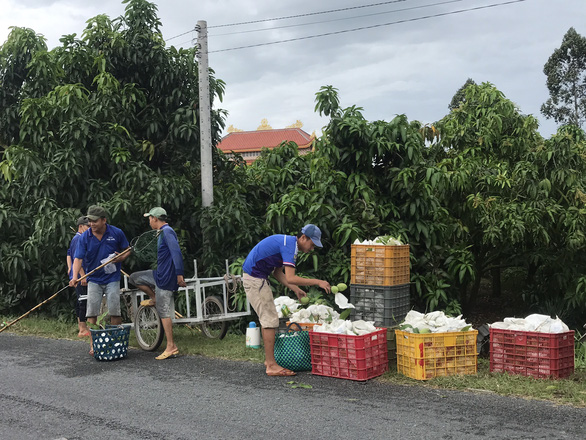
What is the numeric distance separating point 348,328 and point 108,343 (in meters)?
3.19

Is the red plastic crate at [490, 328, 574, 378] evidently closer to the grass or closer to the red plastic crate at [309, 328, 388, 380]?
the grass

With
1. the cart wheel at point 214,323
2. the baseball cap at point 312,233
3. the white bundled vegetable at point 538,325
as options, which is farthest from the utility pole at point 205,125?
the white bundled vegetable at point 538,325

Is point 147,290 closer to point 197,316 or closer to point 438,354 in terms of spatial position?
point 197,316

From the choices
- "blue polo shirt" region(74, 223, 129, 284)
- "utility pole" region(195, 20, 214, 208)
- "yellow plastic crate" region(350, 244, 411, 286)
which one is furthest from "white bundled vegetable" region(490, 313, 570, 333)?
"utility pole" region(195, 20, 214, 208)

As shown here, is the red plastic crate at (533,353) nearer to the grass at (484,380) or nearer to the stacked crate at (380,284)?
the grass at (484,380)

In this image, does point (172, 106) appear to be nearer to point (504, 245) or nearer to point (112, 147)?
point (112, 147)

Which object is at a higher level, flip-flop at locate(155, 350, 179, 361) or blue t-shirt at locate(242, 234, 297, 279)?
blue t-shirt at locate(242, 234, 297, 279)

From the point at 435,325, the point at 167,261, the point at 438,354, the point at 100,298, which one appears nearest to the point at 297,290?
the point at 435,325

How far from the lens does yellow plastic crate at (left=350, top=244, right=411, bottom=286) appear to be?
296 inches

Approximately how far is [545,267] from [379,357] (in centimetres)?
706

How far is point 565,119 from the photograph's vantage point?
35.2 metres

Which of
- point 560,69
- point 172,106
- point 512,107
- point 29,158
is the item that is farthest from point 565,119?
point 29,158

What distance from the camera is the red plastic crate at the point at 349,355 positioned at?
6488 millimetres

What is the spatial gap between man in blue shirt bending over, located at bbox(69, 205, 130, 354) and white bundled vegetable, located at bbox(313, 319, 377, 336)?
3.12 m
